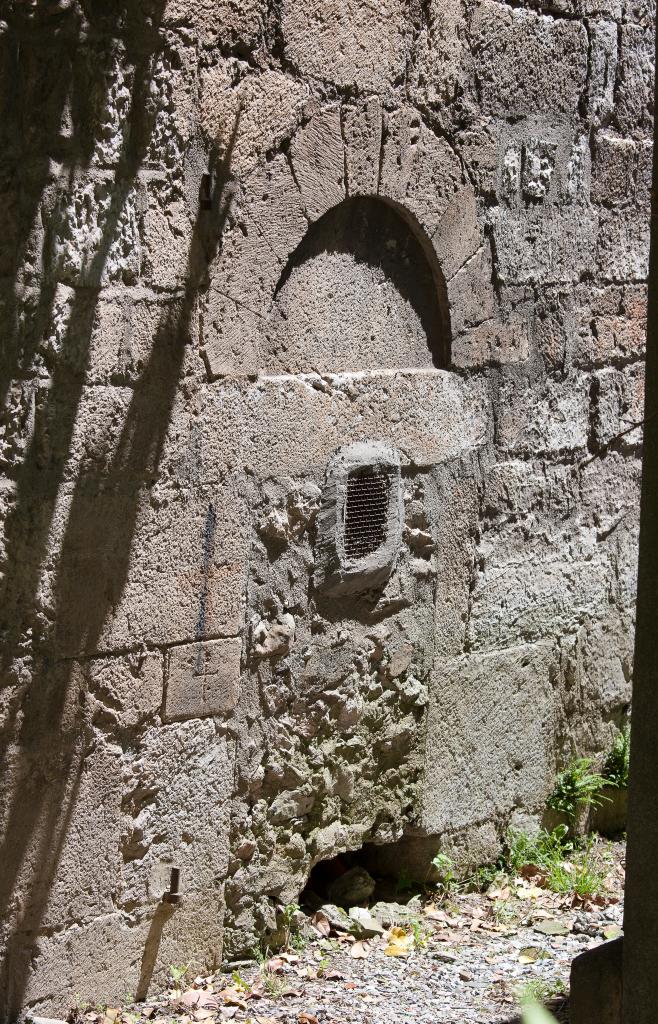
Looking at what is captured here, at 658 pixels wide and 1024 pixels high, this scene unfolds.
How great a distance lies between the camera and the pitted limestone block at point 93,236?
134 inches

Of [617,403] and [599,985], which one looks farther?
[617,403]

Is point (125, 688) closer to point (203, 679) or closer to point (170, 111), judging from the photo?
point (203, 679)

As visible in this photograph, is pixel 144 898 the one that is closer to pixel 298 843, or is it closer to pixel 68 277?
pixel 298 843

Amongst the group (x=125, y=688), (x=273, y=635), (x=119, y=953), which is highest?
(x=273, y=635)

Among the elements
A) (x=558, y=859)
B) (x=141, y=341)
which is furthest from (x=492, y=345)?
(x=558, y=859)

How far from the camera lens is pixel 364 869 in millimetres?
4910

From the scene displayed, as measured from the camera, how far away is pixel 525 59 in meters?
4.74

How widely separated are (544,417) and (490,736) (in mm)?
1204

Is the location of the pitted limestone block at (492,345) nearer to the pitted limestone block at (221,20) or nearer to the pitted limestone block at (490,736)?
the pitted limestone block at (490,736)

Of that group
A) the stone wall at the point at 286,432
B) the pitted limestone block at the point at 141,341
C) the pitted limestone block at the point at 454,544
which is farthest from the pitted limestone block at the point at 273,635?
the pitted limestone block at the point at 141,341

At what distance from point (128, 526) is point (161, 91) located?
117cm

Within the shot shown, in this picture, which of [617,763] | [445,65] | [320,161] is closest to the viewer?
[320,161]

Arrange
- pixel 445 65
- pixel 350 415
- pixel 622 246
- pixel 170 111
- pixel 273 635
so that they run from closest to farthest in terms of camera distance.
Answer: pixel 170 111 < pixel 273 635 < pixel 350 415 < pixel 445 65 < pixel 622 246

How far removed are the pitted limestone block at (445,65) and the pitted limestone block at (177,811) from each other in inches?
83.6
